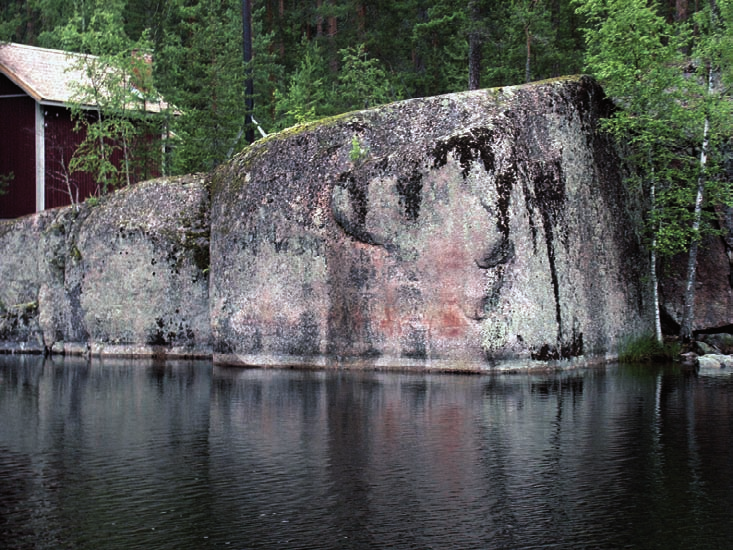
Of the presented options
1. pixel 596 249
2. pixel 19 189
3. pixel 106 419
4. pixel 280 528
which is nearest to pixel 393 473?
pixel 280 528

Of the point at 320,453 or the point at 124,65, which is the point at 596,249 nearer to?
the point at 320,453

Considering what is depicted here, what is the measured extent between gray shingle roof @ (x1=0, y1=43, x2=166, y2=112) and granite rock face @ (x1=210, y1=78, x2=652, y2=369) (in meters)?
15.1

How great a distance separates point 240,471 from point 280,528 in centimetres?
264

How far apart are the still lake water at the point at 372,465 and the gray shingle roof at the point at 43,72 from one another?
69.5ft

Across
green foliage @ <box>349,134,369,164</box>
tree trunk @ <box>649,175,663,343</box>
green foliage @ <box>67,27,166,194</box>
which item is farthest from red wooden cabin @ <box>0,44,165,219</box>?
tree trunk @ <box>649,175,663,343</box>

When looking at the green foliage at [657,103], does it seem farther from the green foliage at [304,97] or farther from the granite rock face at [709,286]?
the green foliage at [304,97]

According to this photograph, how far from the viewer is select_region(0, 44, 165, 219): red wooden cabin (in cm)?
4019

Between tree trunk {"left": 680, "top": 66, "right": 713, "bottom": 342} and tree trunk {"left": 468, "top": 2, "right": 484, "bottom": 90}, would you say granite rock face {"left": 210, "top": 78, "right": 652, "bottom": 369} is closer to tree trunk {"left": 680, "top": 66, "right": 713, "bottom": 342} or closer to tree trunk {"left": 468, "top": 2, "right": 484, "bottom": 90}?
tree trunk {"left": 680, "top": 66, "right": 713, "bottom": 342}

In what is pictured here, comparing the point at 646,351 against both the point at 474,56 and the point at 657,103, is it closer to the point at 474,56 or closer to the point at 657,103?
the point at 657,103

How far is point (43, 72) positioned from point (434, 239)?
23.3 metres

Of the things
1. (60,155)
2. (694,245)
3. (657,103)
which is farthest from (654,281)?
(60,155)

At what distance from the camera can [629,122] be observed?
2566 centimetres

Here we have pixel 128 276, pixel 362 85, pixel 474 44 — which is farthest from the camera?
pixel 362 85

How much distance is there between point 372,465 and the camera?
42.1 feet
